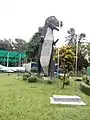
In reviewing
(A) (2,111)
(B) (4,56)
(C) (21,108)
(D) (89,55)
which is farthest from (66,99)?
(B) (4,56)

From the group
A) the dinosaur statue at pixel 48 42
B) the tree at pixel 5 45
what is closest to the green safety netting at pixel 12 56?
the tree at pixel 5 45

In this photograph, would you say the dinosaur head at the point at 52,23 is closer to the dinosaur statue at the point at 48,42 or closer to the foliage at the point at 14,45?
the dinosaur statue at the point at 48,42

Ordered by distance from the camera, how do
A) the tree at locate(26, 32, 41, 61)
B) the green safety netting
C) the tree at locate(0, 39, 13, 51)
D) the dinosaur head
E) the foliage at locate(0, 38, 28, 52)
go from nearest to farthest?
1. the dinosaur head
2. the tree at locate(26, 32, 41, 61)
3. the green safety netting
4. the tree at locate(0, 39, 13, 51)
5. the foliage at locate(0, 38, 28, 52)

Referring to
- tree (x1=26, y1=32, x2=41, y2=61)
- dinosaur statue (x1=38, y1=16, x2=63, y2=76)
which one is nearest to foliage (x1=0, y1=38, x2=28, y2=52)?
tree (x1=26, y1=32, x2=41, y2=61)

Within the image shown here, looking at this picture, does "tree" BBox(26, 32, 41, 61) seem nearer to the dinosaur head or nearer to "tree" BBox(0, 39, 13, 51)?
the dinosaur head

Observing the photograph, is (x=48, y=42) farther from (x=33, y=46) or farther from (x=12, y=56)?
(x=12, y=56)

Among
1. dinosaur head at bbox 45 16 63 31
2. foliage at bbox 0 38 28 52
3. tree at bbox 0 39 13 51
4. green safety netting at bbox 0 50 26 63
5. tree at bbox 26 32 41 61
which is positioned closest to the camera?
dinosaur head at bbox 45 16 63 31

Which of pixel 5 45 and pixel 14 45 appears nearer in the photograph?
pixel 5 45

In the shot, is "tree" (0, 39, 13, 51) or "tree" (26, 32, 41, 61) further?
"tree" (0, 39, 13, 51)

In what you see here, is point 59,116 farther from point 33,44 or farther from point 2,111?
point 33,44

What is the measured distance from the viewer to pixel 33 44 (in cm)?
4800

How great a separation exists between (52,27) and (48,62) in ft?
10.3

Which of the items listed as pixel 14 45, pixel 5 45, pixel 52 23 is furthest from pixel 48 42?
pixel 14 45

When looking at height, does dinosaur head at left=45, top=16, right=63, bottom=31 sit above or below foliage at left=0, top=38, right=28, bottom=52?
below
